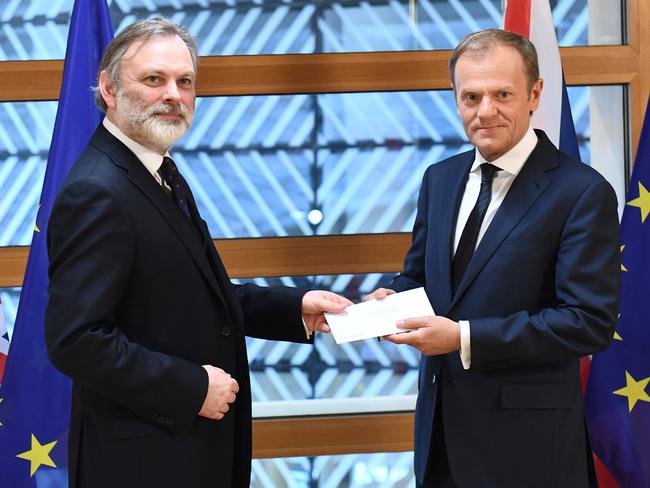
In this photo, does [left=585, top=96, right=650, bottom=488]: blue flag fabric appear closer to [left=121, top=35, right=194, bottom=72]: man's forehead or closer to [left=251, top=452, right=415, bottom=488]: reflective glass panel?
[left=251, top=452, right=415, bottom=488]: reflective glass panel

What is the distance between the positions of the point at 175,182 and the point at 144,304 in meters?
0.35

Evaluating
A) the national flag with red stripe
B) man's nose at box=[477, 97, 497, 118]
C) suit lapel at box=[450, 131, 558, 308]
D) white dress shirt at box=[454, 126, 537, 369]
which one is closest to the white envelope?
suit lapel at box=[450, 131, 558, 308]

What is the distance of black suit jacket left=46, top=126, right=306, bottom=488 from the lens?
1.82 m

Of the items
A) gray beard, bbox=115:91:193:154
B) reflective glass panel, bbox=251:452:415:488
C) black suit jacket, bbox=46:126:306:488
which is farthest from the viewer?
reflective glass panel, bbox=251:452:415:488

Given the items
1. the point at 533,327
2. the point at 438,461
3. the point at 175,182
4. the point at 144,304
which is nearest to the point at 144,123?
the point at 175,182

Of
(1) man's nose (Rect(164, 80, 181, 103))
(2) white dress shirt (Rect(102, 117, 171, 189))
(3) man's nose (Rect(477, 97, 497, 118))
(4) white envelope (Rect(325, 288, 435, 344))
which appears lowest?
(4) white envelope (Rect(325, 288, 435, 344))

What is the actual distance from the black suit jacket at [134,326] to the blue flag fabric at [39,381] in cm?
86

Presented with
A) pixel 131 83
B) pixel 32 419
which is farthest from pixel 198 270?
pixel 32 419

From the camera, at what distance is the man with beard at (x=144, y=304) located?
72.0 inches

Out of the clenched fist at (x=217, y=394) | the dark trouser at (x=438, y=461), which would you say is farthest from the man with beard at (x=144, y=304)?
the dark trouser at (x=438, y=461)

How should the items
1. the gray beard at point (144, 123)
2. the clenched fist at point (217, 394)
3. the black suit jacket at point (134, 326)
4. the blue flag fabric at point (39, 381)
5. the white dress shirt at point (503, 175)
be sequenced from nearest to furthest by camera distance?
1. the black suit jacket at point (134, 326)
2. the clenched fist at point (217, 394)
3. the gray beard at point (144, 123)
4. the white dress shirt at point (503, 175)
5. the blue flag fabric at point (39, 381)

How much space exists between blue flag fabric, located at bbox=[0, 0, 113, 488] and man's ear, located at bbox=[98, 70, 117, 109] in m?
0.82

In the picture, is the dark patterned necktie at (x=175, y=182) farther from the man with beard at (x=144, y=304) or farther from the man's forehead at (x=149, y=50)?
the man's forehead at (x=149, y=50)

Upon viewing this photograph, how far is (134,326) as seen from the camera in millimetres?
1945
